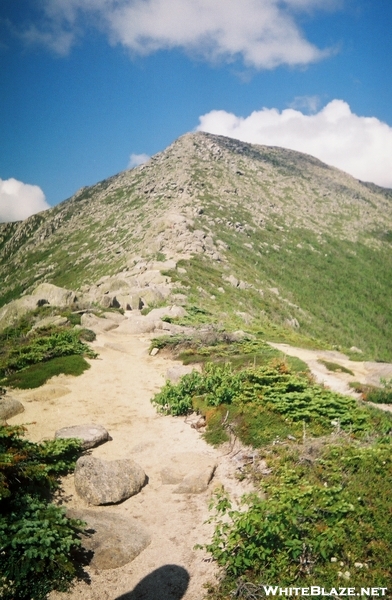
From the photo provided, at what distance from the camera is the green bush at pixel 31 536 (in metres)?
5.40

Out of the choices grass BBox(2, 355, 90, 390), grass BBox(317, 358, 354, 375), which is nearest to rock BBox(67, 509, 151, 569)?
grass BBox(2, 355, 90, 390)

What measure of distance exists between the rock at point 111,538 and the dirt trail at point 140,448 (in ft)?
0.48

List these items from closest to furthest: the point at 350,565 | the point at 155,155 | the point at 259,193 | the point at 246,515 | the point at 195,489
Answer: the point at 350,565 → the point at 246,515 → the point at 195,489 → the point at 259,193 → the point at 155,155

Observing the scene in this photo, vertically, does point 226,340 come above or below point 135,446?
above

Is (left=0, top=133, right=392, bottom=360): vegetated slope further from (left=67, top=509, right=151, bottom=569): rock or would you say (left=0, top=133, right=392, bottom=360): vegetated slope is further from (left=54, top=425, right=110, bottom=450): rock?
(left=67, top=509, right=151, bottom=569): rock

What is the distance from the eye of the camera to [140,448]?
10648 millimetres

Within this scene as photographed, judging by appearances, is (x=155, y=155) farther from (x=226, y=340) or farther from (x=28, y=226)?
(x=226, y=340)

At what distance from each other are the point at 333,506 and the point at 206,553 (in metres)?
2.59

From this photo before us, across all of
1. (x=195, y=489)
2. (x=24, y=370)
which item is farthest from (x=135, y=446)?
(x=24, y=370)

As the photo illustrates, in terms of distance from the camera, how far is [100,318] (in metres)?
28.0

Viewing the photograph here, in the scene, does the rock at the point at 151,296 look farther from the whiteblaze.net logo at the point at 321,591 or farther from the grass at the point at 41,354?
the whiteblaze.net logo at the point at 321,591

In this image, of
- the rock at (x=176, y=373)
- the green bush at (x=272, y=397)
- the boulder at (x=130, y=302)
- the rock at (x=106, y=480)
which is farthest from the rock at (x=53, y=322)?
the rock at (x=106, y=480)

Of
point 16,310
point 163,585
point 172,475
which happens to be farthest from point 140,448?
point 16,310

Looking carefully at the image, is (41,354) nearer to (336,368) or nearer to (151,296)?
(151,296)
